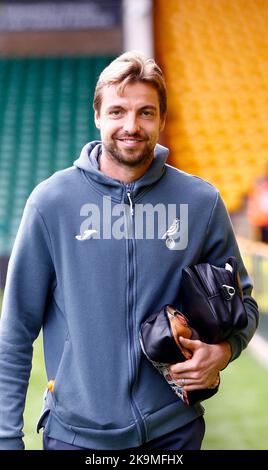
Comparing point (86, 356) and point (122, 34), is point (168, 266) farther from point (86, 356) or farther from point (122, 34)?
point (122, 34)

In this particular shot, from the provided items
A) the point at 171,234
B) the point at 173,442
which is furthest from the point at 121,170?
the point at 173,442

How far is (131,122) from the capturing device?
1.30 meters

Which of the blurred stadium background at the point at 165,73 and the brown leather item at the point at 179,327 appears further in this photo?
the blurred stadium background at the point at 165,73

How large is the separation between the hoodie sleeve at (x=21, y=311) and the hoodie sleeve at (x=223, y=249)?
11.6 inches

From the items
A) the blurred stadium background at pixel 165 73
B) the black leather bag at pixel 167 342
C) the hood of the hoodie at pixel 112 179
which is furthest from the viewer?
the blurred stadium background at pixel 165 73

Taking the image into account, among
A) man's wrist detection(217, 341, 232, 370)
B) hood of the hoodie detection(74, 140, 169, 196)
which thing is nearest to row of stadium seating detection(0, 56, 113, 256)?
hood of the hoodie detection(74, 140, 169, 196)

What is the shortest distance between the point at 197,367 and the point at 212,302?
0.37 feet

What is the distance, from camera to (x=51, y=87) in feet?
30.6


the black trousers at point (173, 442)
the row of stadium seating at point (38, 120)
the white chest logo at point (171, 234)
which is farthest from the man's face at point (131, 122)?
the row of stadium seating at point (38, 120)

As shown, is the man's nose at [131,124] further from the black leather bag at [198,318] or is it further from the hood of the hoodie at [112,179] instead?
the black leather bag at [198,318]

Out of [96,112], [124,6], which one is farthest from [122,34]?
[96,112]

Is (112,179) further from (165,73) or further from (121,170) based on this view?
(165,73)

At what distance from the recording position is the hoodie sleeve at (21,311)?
1361 mm

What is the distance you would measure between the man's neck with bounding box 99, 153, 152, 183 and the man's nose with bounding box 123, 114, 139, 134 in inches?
3.2
